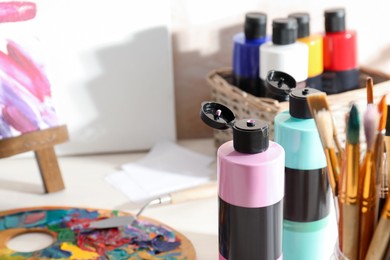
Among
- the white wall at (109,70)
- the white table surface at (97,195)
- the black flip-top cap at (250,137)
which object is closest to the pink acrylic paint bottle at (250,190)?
the black flip-top cap at (250,137)

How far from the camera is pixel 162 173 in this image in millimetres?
872

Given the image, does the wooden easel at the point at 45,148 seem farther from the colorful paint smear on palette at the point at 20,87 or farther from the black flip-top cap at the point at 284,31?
the black flip-top cap at the point at 284,31

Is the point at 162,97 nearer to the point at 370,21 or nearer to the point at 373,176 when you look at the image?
the point at 370,21

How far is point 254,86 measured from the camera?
2.82 feet

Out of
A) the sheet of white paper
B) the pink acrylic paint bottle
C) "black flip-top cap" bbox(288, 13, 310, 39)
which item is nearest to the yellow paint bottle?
"black flip-top cap" bbox(288, 13, 310, 39)

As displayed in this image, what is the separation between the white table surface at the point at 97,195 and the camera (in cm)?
75

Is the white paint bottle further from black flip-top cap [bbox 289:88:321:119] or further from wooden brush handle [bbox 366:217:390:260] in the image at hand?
wooden brush handle [bbox 366:217:390:260]

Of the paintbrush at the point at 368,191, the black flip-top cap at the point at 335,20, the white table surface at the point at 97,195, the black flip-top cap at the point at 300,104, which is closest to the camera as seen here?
the paintbrush at the point at 368,191

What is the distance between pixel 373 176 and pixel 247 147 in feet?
0.33

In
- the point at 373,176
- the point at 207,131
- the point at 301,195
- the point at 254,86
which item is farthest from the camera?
the point at 207,131

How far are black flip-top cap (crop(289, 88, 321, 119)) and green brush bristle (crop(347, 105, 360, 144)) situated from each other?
100 millimetres

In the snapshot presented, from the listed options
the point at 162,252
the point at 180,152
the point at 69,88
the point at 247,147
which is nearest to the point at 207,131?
the point at 180,152

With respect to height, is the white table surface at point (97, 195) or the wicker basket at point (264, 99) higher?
the wicker basket at point (264, 99)

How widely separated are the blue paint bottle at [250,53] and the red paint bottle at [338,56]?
8 cm
